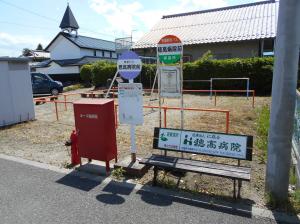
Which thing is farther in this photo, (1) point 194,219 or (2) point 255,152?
(2) point 255,152

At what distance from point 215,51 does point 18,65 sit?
49.1ft

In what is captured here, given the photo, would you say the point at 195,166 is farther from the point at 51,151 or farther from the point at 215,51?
the point at 215,51

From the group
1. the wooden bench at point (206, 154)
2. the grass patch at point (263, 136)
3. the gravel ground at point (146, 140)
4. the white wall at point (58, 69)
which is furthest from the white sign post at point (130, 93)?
the white wall at point (58, 69)

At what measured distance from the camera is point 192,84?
19.1 m

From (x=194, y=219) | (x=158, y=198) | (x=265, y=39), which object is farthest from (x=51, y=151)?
(x=265, y=39)

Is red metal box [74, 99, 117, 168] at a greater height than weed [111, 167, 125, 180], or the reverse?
red metal box [74, 99, 117, 168]

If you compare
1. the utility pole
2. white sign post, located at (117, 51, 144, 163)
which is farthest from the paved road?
white sign post, located at (117, 51, 144, 163)

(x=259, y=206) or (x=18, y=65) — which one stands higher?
(x=18, y=65)

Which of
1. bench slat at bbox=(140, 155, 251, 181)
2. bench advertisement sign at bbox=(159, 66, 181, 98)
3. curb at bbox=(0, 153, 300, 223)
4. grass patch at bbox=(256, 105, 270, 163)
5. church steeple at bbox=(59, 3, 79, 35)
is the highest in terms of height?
church steeple at bbox=(59, 3, 79, 35)

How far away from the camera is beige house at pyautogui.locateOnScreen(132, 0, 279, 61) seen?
19.3m

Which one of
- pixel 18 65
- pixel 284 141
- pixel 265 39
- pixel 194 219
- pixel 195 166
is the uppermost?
pixel 265 39

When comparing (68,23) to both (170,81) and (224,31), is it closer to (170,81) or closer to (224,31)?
(224,31)

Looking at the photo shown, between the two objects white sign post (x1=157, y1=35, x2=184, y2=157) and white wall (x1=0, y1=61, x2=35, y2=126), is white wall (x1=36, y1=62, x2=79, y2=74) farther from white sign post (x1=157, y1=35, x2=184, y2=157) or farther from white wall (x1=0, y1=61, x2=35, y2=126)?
white sign post (x1=157, y1=35, x2=184, y2=157)

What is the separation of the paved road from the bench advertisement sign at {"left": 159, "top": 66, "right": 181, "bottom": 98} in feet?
6.59
